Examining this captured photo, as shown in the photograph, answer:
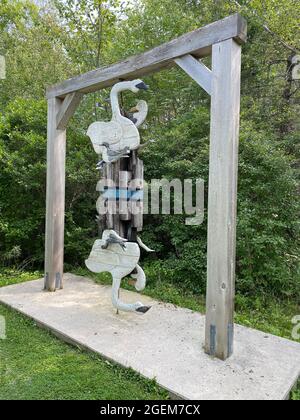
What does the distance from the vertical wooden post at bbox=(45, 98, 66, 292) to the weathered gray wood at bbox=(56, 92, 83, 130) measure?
0.23 feet

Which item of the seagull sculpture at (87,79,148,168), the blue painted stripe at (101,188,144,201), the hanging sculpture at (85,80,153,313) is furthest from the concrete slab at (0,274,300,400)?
the seagull sculpture at (87,79,148,168)

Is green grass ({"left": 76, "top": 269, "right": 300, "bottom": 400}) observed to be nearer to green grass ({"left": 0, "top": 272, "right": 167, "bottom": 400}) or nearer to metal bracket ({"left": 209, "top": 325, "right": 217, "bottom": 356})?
metal bracket ({"left": 209, "top": 325, "right": 217, "bottom": 356})

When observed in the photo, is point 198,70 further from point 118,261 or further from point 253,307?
point 253,307

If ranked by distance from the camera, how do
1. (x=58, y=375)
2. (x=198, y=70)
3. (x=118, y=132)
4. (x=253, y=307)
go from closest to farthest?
(x=58, y=375), (x=198, y=70), (x=118, y=132), (x=253, y=307)

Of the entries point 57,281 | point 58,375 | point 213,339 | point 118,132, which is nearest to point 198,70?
point 118,132

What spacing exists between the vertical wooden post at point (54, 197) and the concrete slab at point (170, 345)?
0.23m

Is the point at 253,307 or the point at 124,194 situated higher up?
the point at 124,194

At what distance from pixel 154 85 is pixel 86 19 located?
158 cm

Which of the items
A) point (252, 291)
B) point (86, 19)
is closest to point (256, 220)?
point (252, 291)

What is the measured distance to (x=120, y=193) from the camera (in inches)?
106

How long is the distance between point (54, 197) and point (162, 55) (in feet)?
6.22
